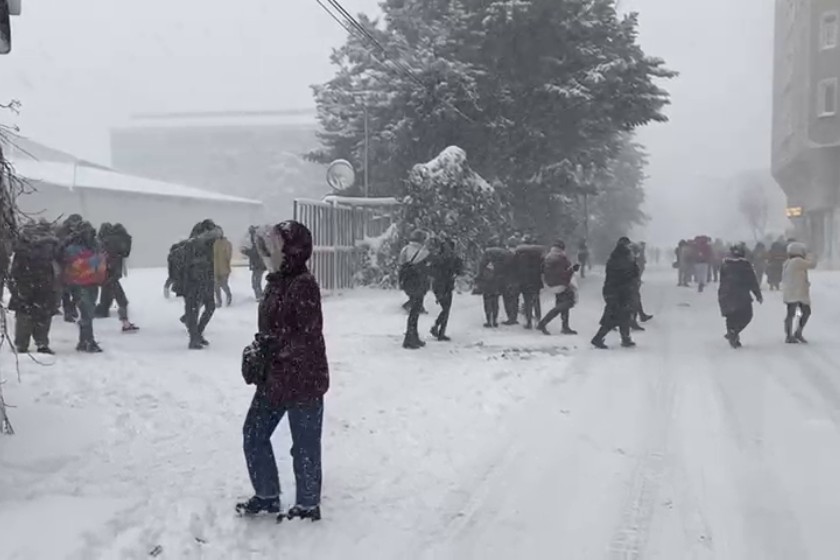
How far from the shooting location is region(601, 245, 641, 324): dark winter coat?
12648 mm

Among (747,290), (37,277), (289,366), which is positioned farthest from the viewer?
(747,290)

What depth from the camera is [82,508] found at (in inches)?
211

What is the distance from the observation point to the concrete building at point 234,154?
68.3 meters

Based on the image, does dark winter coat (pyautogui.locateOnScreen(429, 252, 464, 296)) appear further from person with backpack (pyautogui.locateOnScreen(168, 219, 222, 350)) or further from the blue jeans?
the blue jeans

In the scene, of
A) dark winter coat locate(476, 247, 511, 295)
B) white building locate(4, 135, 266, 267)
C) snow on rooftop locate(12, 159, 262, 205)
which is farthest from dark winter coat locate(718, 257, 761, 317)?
snow on rooftop locate(12, 159, 262, 205)

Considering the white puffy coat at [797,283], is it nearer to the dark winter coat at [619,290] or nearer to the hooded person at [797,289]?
the hooded person at [797,289]

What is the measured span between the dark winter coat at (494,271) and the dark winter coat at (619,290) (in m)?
2.24

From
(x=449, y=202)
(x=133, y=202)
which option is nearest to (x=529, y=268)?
(x=449, y=202)

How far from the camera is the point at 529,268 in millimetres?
14609

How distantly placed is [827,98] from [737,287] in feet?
89.9

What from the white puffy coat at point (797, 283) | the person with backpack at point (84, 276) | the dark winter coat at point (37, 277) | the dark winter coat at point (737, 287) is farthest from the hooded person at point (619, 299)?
the dark winter coat at point (37, 277)

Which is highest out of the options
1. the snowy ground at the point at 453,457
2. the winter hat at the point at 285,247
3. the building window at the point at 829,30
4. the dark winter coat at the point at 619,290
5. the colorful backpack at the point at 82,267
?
the building window at the point at 829,30

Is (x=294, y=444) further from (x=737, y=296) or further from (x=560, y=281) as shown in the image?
(x=737, y=296)

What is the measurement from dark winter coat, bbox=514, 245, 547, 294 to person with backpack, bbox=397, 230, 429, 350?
7.44 feet
